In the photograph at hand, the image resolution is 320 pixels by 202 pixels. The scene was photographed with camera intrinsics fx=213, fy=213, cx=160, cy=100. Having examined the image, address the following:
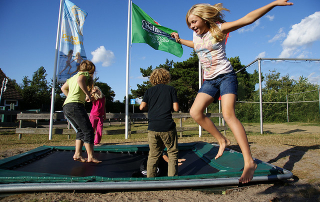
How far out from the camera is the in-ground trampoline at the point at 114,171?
160 centimetres

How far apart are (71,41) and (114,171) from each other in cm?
520

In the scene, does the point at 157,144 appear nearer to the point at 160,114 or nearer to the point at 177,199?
the point at 160,114

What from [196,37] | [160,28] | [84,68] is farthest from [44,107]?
[196,37]

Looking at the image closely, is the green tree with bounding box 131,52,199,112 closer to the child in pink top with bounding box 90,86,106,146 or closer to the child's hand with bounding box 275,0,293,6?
the child in pink top with bounding box 90,86,106,146

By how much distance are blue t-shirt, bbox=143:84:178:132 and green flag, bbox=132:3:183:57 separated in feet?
13.6

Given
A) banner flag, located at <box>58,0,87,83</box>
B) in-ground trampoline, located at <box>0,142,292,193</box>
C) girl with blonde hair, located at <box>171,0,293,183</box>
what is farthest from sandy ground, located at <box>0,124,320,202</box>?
banner flag, located at <box>58,0,87,83</box>

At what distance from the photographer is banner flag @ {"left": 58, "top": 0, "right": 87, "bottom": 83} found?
6059 millimetres

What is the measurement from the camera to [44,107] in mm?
20641

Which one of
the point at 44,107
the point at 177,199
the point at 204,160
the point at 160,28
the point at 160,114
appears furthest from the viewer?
the point at 44,107

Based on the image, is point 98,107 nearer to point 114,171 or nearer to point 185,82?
point 114,171

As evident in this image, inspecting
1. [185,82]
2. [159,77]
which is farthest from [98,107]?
[185,82]

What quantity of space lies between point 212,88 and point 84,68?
1746 mm

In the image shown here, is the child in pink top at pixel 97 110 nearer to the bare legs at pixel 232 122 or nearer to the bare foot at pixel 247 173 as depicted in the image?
the bare legs at pixel 232 122

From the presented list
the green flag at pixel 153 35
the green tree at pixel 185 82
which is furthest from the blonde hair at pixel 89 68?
the green tree at pixel 185 82
